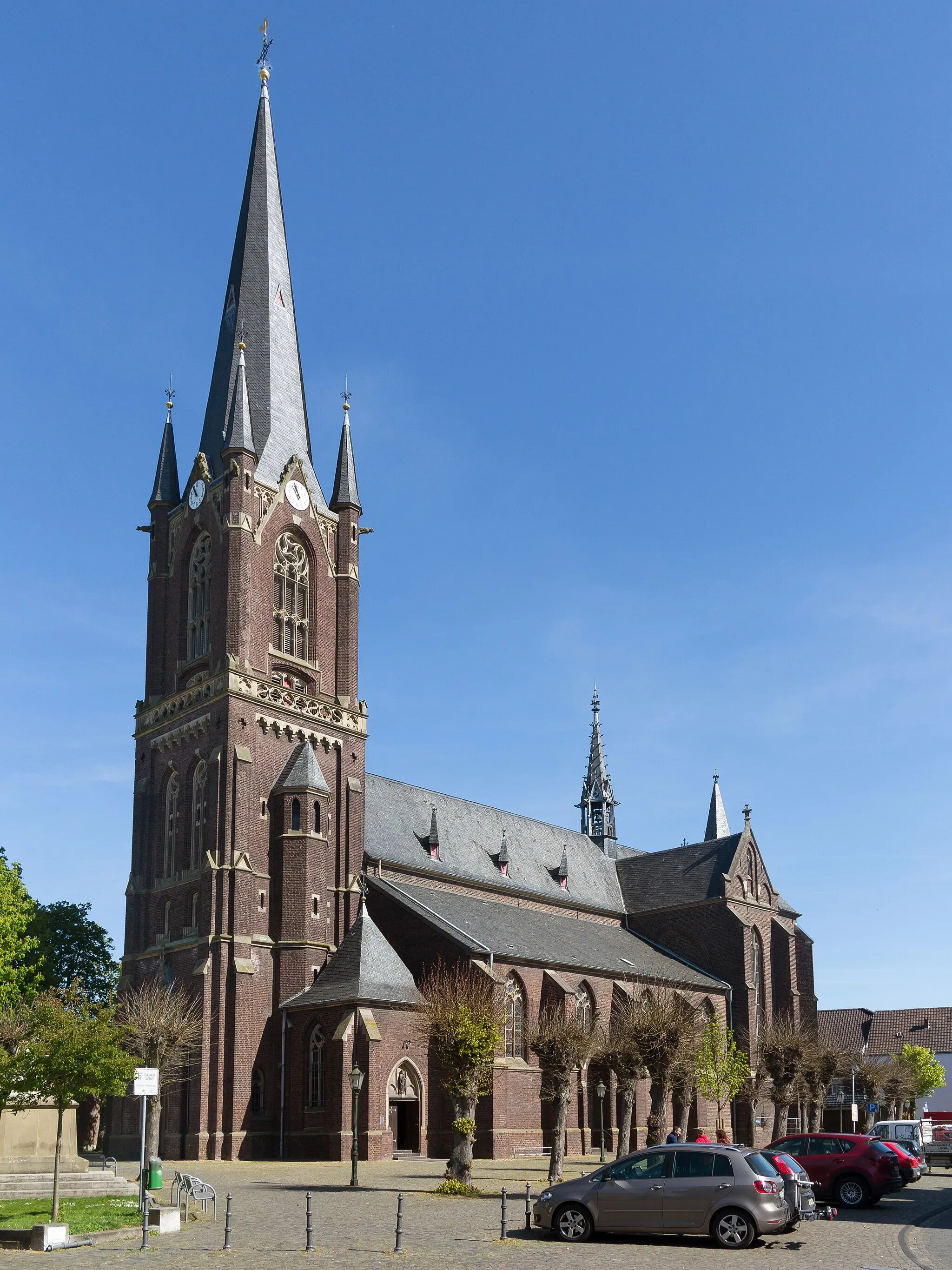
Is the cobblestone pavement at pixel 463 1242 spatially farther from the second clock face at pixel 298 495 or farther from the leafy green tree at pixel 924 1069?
the leafy green tree at pixel 924 1069

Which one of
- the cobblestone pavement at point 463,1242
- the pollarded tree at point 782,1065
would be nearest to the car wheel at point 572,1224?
the cobblestone pavement at point 463,1242

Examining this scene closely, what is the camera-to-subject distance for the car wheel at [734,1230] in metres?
20.7

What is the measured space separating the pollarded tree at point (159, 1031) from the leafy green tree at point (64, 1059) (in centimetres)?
1186

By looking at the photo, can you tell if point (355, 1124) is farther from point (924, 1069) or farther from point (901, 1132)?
point (924, 1069)

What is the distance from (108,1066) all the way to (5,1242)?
417 centimetres

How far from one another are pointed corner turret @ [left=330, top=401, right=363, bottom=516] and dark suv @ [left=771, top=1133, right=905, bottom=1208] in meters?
38.2

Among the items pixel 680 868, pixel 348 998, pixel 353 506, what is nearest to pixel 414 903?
pixel 348 998

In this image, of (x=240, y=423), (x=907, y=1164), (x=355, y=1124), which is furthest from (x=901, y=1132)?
(x=240, y=423)

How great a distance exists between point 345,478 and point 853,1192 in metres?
41.0

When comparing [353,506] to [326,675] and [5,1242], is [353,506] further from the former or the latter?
[5,1242]

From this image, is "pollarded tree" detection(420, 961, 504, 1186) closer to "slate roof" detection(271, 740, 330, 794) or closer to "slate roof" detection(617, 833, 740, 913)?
"slate roof" detection(271, 740, 330, 794)

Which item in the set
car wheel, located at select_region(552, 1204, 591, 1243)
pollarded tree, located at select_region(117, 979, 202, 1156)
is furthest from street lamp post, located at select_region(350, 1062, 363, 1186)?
car wheel, located at select_region(552, 1204, 591, 1243)

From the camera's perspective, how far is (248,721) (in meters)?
52.3

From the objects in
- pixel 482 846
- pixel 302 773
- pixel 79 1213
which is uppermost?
pixel 302 773
